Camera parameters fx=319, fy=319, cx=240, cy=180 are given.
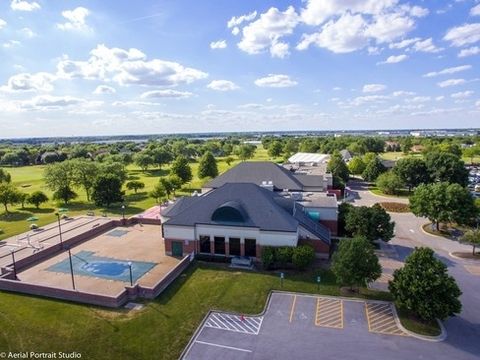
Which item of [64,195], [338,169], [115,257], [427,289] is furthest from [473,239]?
[64,195]

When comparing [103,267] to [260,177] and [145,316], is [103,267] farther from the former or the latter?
[260,177]

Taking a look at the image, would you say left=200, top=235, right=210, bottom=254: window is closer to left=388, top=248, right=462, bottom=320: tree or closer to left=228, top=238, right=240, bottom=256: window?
left=228, top=238, right=240, bottom=256: window

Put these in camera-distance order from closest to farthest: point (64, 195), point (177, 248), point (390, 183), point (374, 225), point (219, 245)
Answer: point (219, 245) < point (374, 225) < point (177, 248) < point (64, 195) < point (390, 183)

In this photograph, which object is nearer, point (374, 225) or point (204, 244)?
point (204, 244)

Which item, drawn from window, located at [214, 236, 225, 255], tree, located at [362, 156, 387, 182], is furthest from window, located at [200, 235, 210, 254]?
tree, located at [362, 156, 387, 182]

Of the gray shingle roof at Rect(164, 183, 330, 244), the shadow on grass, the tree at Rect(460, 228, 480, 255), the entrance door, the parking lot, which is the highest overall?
the gray shingle roof at Rect(164, 183, 330, 244)

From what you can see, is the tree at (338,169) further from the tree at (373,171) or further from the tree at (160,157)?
the tree at (160,157)

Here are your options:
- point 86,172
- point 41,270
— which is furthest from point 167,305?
point 86,172
